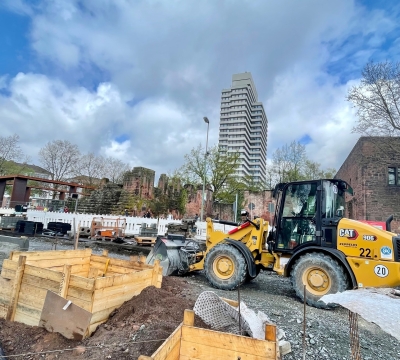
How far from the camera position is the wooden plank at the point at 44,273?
3.37 metres

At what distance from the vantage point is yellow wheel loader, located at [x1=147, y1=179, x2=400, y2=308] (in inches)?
194

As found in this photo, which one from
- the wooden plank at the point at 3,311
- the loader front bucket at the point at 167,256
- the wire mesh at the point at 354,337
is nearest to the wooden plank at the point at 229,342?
the wire mesh at the point at 354,337

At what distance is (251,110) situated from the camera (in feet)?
365

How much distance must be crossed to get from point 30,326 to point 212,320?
89.0 inches

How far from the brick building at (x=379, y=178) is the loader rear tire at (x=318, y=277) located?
16.7m

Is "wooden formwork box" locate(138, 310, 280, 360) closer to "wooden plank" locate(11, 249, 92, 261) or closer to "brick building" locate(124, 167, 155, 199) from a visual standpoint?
"wooden plank" locate(11, 249, 92, 261)

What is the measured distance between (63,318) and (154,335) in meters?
1.12

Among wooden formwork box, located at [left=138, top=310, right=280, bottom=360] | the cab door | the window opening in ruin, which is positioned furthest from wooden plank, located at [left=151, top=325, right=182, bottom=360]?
the window opening in ruin

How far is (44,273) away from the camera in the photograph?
3479mm

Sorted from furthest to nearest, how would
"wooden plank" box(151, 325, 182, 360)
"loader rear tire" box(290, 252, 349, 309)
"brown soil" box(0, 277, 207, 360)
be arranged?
"loader rear tire" box(290, 252, 349, 309) < "brown soil" box(0, 277, 207, 360) < "wooden plank" box(151, 325, 182, 360)

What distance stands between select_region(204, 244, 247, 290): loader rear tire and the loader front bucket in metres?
0.98

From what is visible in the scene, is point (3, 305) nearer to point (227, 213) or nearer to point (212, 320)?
point (212, 320)

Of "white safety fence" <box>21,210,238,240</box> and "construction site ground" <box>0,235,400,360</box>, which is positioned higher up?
"white safety fence" <box>21,210,238,240</box>

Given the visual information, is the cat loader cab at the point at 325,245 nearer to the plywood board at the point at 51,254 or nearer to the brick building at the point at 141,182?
the plywood board at the point at 51,254
